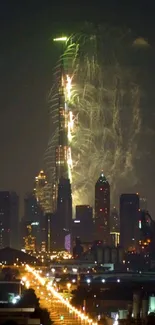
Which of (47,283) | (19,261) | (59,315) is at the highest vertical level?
(19,261)

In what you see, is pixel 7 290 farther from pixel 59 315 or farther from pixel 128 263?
→ pixel 128 263

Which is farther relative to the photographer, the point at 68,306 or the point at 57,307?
the point at 68,306

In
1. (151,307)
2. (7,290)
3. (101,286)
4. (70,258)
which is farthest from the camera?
(70,258)

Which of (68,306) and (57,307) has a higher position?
(68,306)

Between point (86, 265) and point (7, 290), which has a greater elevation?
point (86, 265)

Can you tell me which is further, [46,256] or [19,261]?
[46,256]

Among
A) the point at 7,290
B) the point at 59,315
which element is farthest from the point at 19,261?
the point at 59,315

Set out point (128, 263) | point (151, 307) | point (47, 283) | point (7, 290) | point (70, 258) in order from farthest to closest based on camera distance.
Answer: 1. point (70, 258)
2. point (128, 263)
3. point (47, 283)
4. point (7, 290)
5. point (151, 307)
